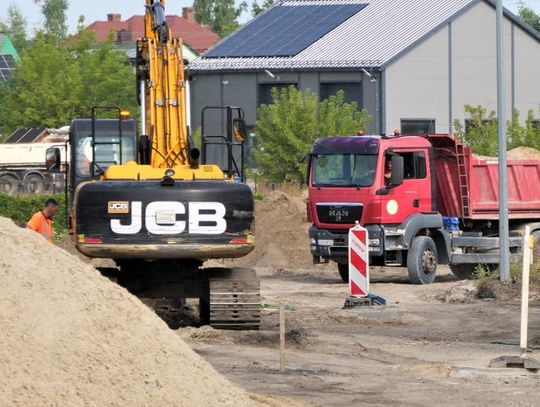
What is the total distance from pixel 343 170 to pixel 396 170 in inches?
48.3

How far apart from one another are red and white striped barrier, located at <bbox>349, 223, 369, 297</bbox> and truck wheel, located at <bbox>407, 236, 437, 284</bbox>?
6.18m

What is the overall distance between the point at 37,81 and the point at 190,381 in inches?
2349

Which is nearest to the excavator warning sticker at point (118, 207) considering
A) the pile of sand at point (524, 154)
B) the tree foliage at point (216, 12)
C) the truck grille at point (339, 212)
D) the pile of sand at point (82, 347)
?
the pile of sand at point (82, 347)

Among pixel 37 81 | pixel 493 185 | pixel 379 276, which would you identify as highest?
pixel 37 81

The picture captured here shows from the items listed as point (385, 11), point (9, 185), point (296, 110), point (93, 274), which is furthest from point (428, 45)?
point (93, 274)

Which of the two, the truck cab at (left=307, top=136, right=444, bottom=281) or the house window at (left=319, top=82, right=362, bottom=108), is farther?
the house window at (left=319, top=82, right=362, bottom=108)

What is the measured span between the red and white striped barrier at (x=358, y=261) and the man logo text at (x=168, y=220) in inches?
151

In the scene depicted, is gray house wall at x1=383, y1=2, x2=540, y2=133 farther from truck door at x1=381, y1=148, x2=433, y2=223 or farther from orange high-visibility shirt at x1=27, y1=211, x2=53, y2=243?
orange high-visibility shirt at x1=27, y1=211, x2=53, y2=243

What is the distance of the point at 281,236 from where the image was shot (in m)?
34.8

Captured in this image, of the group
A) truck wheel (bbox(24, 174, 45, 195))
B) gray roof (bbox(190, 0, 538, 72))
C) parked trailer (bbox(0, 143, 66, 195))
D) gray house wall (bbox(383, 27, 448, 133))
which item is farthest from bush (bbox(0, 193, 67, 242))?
gray house wall (bbox(383, 27, 448, 133))

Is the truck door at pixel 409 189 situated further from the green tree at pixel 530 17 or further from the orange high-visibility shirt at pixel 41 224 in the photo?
the green tree at pixel 530 17

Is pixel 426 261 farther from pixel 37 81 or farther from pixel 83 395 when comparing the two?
pixel 37 81

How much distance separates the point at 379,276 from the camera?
30.3m

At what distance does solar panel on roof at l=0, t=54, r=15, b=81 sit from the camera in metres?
84.8
